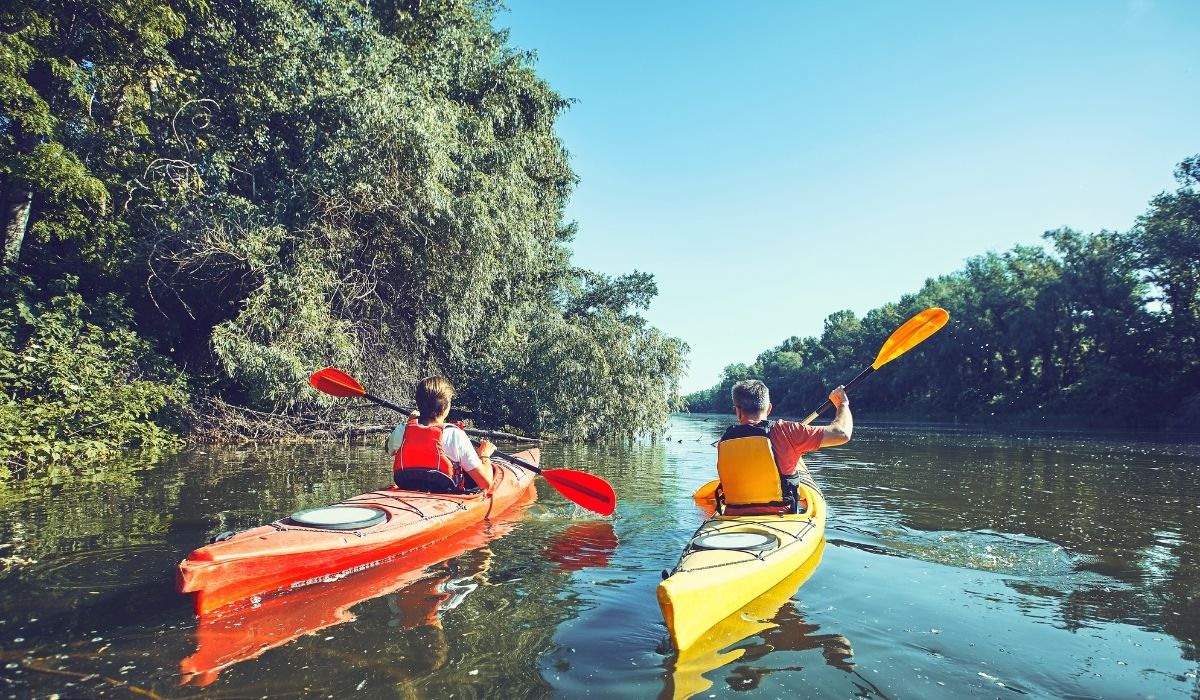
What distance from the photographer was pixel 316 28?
12.3m

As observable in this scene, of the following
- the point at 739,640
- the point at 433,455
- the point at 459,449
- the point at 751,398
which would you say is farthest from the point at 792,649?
Answer: the point at 433,455

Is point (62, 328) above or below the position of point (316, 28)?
below

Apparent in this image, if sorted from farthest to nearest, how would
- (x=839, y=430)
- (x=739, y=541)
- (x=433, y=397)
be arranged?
1. (x=433, y=397)
2. (x=839, y=430)
3. (x=739, y=541)

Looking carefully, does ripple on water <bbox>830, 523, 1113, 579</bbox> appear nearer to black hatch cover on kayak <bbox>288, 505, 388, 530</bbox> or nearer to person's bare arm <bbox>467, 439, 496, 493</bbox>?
person's bare arm <bbox>467, 439, 496, 493</bbox>

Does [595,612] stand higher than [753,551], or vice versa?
[753,551]

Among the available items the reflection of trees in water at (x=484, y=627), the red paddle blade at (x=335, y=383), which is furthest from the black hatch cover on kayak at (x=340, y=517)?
the red paddle blade at (x=335, y=383)

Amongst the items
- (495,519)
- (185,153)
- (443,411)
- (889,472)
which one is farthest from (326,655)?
(185,153)

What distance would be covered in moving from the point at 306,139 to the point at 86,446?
20.7 ft

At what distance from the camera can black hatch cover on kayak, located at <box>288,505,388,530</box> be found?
14.6ft

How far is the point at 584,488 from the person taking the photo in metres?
6.39

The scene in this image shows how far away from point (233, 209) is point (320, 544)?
9301 mm

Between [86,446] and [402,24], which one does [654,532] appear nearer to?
[86,446]

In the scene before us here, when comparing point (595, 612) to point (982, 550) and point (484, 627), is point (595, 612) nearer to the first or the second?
point (484, 627)

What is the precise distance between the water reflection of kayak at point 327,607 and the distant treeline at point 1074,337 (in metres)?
32.5
